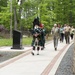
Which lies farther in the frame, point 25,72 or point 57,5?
point 57,5

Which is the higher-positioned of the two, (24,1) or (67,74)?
(24,1)

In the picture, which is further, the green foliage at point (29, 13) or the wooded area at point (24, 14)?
the green foliage at point (29, 13)

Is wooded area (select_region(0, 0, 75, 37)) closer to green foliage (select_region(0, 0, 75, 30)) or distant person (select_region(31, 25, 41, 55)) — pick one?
green foliage (select_region(0, 0, 75, 30))

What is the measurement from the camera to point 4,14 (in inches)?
1844

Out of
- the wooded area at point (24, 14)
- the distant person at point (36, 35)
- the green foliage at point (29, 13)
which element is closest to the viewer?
the distant person at point (36, 35)

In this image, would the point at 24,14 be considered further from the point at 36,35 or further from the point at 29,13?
the point at 36,35

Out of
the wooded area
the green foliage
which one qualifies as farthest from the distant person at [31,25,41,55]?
the green foliage

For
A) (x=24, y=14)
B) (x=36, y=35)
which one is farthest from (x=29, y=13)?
(x=36, y=35)

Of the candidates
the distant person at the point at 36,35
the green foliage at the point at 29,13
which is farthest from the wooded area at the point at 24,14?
the distant person at the point at 36,35

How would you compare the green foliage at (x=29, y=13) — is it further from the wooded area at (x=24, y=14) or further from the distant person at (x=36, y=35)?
the distant person at (x=36, y=35)

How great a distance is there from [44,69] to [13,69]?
106cm

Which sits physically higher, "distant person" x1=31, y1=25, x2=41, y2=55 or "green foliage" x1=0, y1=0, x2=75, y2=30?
"green foliage" x1=0, y1=0, x2=75, y2=30

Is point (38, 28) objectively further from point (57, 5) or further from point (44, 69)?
point (57, 5)

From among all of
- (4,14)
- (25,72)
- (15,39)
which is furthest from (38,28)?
(4,14)
